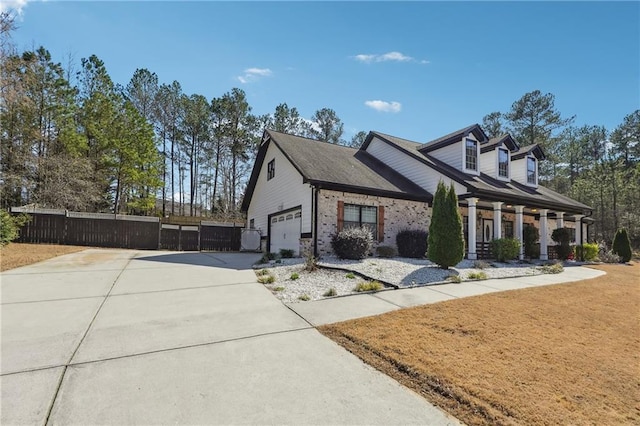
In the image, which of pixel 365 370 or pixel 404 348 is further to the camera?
pixel 404 348

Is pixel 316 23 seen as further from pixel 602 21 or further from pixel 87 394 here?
pixel 87 394

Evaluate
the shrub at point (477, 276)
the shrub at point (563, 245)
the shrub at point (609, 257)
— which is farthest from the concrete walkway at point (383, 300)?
the shrub at point (609, 257)

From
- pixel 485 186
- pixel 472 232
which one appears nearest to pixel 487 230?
pixel 485 186

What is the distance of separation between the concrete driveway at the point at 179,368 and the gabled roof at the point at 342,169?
24.6ft

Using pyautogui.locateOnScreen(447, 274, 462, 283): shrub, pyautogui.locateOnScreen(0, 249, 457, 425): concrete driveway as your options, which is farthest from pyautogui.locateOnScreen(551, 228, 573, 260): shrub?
pyautogui.locateOnScreen(0, 249, 457, 425): concrete driveway

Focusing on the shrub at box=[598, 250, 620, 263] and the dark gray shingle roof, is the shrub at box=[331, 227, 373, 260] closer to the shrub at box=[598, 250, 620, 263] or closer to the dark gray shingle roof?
the dark gray shingle roof

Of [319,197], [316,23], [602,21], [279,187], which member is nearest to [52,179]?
[279,187]

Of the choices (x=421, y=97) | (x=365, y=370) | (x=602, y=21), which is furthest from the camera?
(x=421, y=97)

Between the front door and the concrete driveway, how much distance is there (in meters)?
15.9

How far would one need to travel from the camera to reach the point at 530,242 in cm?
1697

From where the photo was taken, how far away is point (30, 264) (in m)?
9.90

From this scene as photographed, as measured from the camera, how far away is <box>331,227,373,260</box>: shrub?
11516 mm

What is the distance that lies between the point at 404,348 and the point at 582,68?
13460 millimetres

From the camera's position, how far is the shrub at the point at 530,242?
55.4 ft
